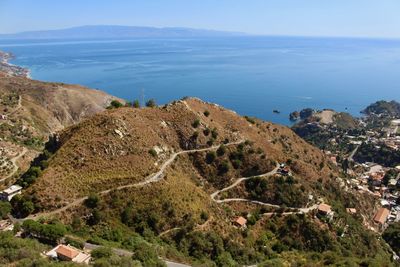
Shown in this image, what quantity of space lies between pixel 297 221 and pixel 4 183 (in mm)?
37830

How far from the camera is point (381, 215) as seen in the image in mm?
70938

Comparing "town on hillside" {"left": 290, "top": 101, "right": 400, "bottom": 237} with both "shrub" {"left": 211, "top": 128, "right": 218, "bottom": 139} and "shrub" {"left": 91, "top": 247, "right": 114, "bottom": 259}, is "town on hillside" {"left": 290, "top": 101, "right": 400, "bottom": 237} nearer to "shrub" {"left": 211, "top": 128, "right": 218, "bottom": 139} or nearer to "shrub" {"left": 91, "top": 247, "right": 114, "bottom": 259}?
"shrub" {"left": 211, "top": 128, "right": 218, "bottom": 139}

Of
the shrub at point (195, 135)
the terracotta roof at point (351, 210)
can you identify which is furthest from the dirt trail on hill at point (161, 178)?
the terracotta roof at point (351, 210)

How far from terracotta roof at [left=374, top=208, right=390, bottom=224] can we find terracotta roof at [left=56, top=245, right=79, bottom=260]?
57.8 m

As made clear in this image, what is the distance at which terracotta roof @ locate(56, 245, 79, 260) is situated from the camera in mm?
28484

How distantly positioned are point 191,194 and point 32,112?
6340 centimetres

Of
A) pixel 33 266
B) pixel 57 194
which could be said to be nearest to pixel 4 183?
pixel 57 194

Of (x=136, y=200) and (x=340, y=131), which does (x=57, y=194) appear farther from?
(x=340, y=131)

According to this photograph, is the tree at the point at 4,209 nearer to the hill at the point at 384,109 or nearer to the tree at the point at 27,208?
the tree at the point at 27,208

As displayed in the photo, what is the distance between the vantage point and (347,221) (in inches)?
2089

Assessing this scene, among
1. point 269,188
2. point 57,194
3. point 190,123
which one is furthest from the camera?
point 190,123

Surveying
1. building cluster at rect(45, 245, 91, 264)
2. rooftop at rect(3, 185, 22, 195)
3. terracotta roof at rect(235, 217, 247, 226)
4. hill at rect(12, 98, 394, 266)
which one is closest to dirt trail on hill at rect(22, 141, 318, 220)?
hill at rect(12, 98, 394, 266)

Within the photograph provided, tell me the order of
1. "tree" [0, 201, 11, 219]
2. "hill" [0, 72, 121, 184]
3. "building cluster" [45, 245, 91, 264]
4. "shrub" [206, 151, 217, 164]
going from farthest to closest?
"hill" [0, 72, 121, 184] → "shrub" [206, 151, 217, 164] → "tree" [0, 201, 11, 219] → "building cluster" [45, 245, 91, 264]

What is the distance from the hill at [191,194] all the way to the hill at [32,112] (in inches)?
528
